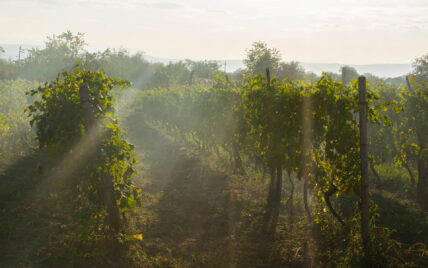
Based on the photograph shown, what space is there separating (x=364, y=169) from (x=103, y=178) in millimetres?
4464

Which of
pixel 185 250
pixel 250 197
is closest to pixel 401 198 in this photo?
pixel 250 197

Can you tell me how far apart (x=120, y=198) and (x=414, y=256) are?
5.24m

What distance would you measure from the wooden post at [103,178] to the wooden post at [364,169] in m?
4.31

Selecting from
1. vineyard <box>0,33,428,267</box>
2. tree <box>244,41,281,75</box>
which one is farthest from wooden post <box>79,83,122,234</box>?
tree <box>244,41,281,75</box>

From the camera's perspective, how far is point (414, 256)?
18.1 ft

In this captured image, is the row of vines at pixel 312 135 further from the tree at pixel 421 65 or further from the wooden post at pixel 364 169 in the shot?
the tree at pixel 421 65

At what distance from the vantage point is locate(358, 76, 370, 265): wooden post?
4.93 m

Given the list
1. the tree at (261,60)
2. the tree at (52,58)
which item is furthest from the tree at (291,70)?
the tree at (52,58)

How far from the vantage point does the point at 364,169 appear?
5016 mm

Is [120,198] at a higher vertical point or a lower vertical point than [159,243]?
higher

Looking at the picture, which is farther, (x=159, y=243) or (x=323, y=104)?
(x=159, y=243)

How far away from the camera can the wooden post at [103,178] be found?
5.84 metres

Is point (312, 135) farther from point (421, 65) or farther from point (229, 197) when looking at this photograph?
point (421, 65)

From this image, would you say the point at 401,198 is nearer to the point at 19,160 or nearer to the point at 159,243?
the point at 159,243
